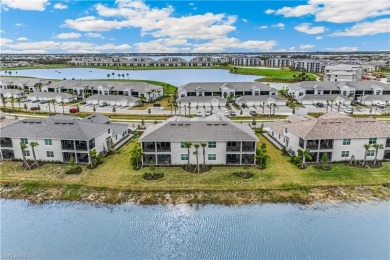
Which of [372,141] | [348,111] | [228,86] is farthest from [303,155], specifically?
[228,86]

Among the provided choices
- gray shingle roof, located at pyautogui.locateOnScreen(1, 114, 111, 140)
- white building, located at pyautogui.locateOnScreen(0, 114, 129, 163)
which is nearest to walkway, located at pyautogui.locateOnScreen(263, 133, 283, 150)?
white building, located at pyautogui.locateOnScreen(0, 114, 129, 163)

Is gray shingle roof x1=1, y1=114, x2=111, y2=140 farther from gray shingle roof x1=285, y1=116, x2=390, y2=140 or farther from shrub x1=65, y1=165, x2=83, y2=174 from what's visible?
gray shingle roof x1=285, y1=116, x2=390, y2=140

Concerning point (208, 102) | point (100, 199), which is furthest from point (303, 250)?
point (208, 102)

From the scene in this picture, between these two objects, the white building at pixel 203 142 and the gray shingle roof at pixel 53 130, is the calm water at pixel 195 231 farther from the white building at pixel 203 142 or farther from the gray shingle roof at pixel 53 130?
the gray shingle roof at pixel 53 130

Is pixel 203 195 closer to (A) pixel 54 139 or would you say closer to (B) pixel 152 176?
(B) pixel 152 176

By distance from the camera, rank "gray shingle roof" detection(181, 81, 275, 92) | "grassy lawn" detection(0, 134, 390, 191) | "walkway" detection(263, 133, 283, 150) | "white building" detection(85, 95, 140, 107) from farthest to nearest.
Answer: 1. "gray shingle roof" detection(181, 81, 275, 92)
2. "white building" detection(85, 95, 140, 107)
3. "walkway" detection(263, 133, 283, 150)
4. "grassy lawn" detection(0, 134, 390, 191)

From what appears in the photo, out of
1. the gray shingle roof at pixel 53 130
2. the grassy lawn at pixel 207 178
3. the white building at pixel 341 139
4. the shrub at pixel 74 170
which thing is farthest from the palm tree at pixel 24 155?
the white building at pixel 341 139
